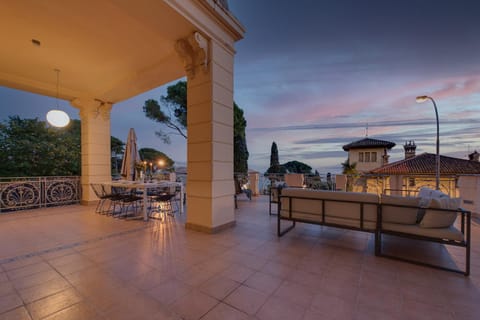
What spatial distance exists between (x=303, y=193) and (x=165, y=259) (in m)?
2.03

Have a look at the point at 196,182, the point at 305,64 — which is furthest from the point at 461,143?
the point at 196,182

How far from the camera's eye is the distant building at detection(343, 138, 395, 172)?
20.3m

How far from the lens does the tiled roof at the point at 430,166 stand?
12.5m

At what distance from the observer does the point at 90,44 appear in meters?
3.36

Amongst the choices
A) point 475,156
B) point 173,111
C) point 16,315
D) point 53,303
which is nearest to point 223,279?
point 53,303

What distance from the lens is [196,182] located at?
3332 millimetres

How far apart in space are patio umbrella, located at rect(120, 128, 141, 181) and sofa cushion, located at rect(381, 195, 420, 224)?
220 inches

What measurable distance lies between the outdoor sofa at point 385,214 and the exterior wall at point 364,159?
21369mm

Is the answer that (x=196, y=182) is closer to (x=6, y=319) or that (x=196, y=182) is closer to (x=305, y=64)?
(x=6, y=319)

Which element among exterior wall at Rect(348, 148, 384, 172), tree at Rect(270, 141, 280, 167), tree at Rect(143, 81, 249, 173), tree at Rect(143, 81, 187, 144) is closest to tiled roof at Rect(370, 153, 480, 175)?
exterior wall at Rect(348, 148, 384, 172)

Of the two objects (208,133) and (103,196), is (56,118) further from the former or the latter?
(208,133)

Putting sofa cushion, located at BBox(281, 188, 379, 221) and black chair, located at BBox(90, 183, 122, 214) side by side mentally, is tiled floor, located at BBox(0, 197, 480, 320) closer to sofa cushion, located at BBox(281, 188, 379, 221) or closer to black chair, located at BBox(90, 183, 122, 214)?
sofa cushion, located at BBox(281, 188, 379, 221)

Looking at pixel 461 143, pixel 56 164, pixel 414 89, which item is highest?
pixel 414 89

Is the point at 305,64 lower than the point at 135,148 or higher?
higher
